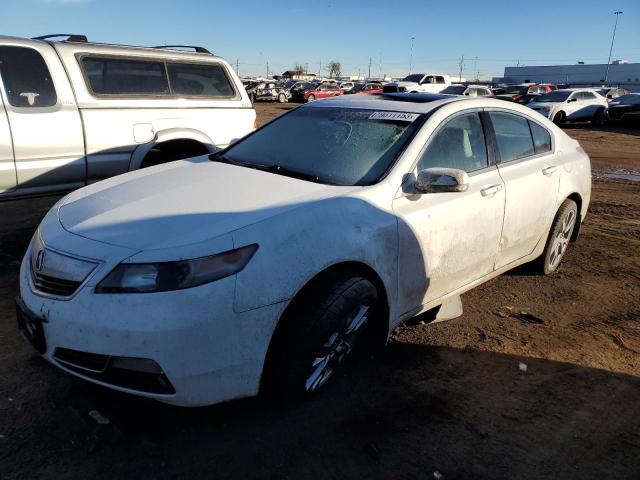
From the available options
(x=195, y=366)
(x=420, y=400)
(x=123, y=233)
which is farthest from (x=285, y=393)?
(x=123, y=233)

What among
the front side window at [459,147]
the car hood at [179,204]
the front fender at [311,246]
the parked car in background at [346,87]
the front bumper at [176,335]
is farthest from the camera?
the parked car in background at [346,87]

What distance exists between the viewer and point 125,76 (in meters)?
5.44

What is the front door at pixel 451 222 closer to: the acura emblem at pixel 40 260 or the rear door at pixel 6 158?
the acura emblem at pixel 40 260

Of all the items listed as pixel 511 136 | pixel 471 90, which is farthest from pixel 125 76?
pixel 471 90

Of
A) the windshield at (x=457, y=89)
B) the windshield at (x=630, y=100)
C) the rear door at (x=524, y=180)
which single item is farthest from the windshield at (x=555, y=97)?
the rear door at (x=524, y=180)

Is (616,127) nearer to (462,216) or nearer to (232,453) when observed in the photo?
(462,216)

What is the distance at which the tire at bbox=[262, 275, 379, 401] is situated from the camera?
2436mm

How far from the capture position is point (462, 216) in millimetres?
3262

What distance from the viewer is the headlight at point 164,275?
2.19m

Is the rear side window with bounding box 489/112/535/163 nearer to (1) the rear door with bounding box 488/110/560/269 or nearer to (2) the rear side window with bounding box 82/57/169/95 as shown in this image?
(1) the rear door with bounding box 488/110/560/269

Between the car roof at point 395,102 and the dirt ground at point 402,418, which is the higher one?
the car roof at point 395,102

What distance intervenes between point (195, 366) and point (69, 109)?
12.1 ft

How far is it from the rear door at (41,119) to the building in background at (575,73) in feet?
286

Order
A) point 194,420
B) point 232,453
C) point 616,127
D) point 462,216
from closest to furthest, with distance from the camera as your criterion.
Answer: point 232,453 < point 194,420 < point 462,216 < point 616,127
